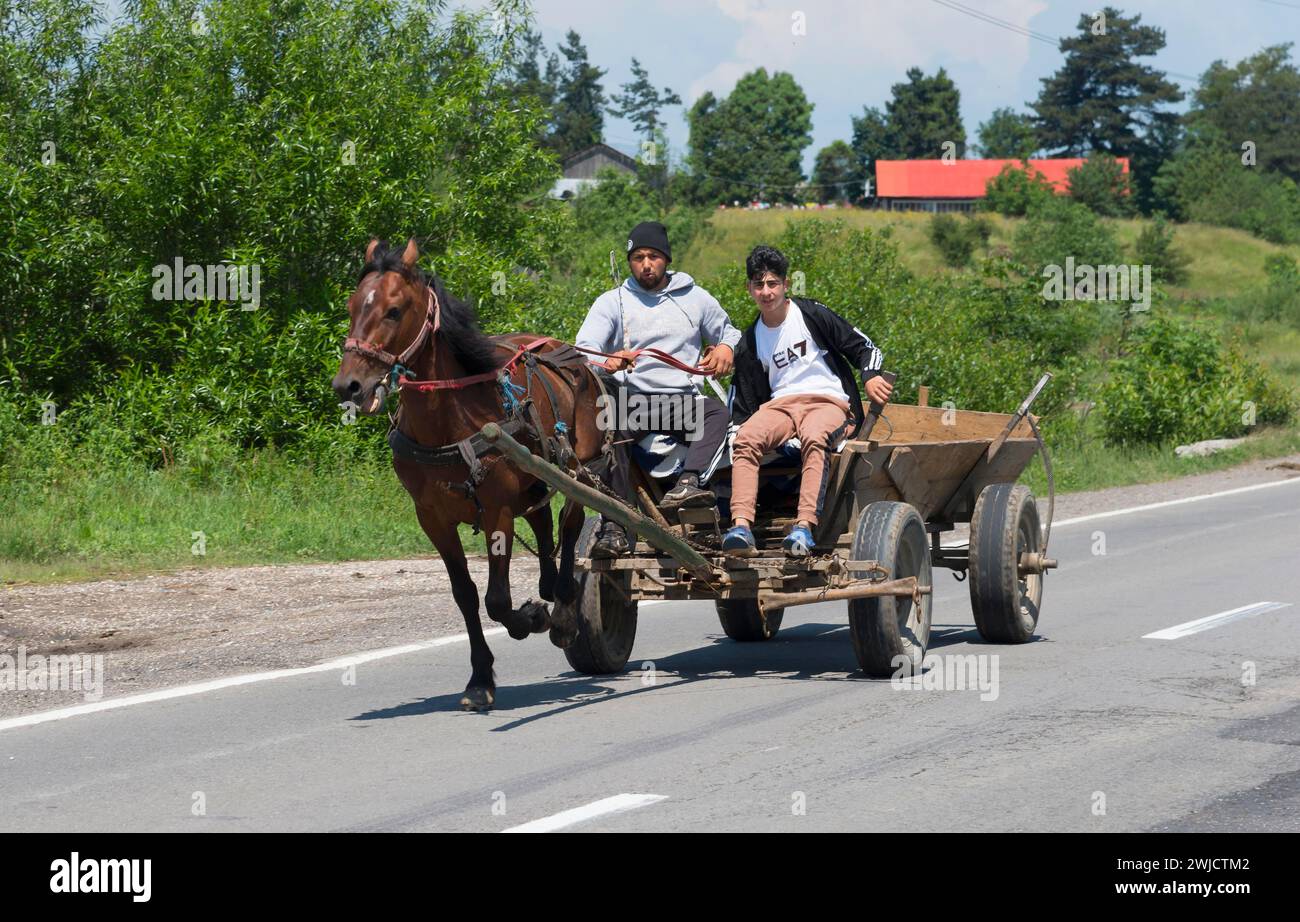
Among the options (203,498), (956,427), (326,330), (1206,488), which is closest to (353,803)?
(956,427)

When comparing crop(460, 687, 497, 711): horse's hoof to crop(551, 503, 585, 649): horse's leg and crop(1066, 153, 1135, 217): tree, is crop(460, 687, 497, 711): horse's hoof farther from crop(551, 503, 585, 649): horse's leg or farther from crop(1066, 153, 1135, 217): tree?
crop(1066, 153, 1135, 217): tree

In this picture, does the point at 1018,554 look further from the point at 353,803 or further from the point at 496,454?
the point at 353,803

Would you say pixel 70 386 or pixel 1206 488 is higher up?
pixel 70 386

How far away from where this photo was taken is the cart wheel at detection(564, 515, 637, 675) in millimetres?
8797

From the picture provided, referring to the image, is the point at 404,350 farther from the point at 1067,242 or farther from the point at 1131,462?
the point at 1067,242

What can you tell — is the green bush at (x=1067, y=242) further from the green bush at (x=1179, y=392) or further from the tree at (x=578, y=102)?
the tree at (x=578, y=102)

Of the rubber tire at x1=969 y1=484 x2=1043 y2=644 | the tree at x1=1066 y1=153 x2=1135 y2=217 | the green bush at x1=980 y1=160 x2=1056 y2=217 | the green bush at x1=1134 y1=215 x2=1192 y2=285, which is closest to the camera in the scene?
the rubber tire at x1=969 y1=484 x2=1043 y2=644

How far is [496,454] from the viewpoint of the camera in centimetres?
774

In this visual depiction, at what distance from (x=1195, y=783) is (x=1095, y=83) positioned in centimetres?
11084

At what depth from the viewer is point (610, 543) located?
857cm

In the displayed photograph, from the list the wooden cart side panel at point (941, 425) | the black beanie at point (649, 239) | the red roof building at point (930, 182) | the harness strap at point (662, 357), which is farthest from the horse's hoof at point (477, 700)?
the red roof building at point (930, 182)

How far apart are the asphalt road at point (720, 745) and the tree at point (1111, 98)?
103848 millimetres

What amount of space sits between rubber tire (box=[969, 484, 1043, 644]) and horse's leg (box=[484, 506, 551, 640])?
286 cm

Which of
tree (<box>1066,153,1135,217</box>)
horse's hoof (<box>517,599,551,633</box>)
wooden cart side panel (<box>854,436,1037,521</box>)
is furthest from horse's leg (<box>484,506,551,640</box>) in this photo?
tree (<box>1066,153,1135,217</box>)
